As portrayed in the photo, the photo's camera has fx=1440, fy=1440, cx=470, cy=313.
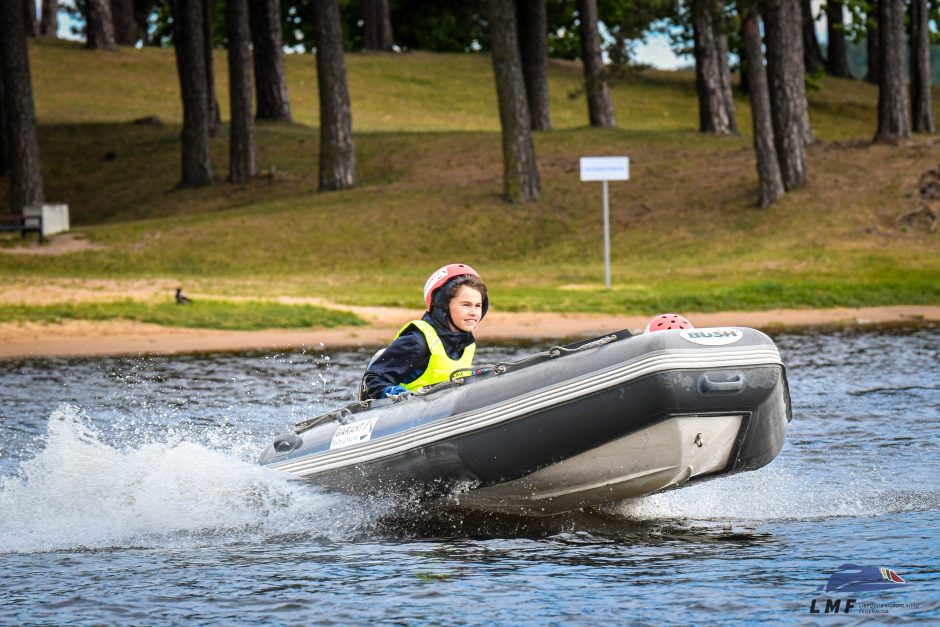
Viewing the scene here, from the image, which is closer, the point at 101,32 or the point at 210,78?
the point at 210,78

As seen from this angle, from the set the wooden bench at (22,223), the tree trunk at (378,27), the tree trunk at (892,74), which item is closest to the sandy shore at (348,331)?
the wooden bench at (22,223)

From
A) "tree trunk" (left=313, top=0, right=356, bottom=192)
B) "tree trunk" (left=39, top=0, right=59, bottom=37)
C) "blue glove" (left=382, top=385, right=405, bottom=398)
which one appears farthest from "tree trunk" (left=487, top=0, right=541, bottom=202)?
"tree trunk" (left=39, top=0, right=59, bottom=37)

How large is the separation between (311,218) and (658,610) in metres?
25.0

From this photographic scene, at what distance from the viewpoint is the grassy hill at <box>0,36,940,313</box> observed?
23672 mm

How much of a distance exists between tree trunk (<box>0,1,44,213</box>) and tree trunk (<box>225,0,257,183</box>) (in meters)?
5.18

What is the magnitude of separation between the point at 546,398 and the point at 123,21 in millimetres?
54453

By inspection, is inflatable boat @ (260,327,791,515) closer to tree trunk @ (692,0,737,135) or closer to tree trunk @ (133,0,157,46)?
tree trunk @ (692,0,737,135)

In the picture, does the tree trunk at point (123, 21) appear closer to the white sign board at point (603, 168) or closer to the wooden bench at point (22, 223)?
the wooden bench at point (22, 223)

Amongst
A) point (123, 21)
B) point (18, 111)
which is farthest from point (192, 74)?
point (123, 21)

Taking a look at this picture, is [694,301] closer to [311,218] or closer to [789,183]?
[789,183]

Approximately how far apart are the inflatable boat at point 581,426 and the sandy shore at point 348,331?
9854mm

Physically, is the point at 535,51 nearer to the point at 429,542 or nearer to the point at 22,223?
the point at 22,223

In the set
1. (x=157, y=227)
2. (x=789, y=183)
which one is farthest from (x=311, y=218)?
(x=789, y=183)

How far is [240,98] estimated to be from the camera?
34.7 meters
